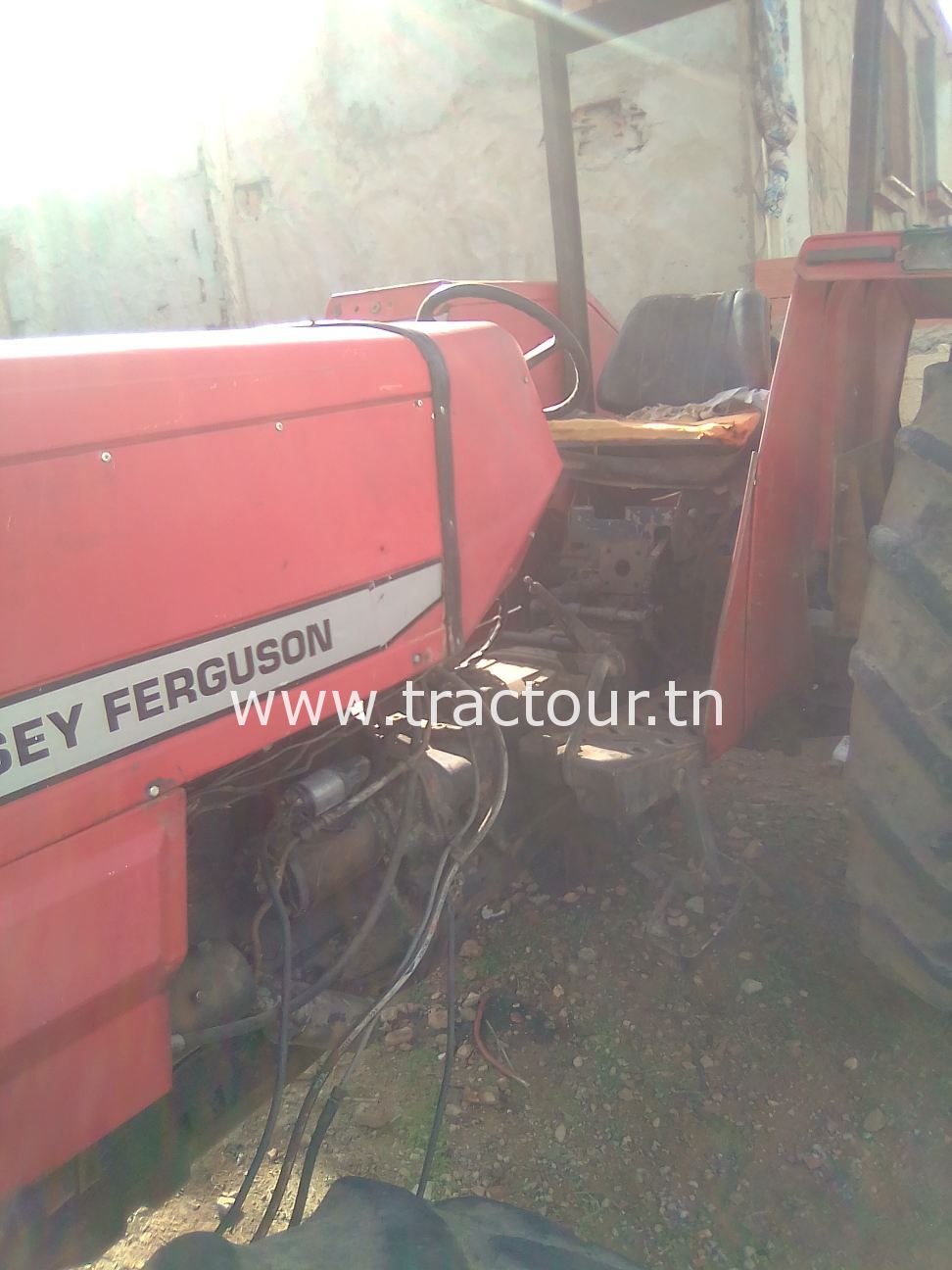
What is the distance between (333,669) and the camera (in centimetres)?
120

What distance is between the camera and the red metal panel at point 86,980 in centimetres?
92

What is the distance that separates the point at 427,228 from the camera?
5.70 meters

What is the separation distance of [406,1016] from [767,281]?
3.65 meters

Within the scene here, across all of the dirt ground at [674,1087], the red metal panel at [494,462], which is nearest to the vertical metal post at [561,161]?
the red metal panel at [494,462]

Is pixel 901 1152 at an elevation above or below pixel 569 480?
below

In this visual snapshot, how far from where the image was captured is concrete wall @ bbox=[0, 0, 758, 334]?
4.70 meters

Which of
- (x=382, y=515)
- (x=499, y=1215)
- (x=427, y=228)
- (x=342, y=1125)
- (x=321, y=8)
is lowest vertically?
(x=342, y=1125)

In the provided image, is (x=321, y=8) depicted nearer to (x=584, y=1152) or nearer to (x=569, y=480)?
(x=569, y=480)

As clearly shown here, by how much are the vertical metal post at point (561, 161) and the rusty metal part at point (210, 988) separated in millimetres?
2029

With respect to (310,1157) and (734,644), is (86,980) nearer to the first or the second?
(310,1157)

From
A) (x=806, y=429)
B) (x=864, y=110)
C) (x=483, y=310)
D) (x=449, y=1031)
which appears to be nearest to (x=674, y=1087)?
(x=449, y=1031)

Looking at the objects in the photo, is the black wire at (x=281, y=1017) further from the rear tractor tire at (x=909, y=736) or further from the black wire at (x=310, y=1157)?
the rear tractor tire at (x=909, y=736)

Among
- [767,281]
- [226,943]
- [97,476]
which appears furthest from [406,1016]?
[767,281]

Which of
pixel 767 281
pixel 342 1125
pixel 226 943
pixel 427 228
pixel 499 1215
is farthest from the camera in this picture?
pixel 427 228
